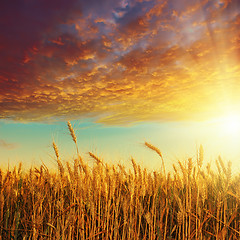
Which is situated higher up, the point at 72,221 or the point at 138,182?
the point at 138,182

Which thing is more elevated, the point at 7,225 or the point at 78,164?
the point at 78,164

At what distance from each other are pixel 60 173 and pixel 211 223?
248 cm

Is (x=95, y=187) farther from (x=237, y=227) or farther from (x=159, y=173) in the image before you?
(x=237, y=227)

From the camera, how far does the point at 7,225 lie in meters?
3.77

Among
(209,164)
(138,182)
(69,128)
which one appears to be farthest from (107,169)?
(209,164)

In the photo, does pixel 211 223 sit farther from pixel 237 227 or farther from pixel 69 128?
pixel 69 128

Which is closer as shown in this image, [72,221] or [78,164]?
[72,221]

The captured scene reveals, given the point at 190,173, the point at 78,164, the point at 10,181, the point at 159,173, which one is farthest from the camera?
the point at 10,181

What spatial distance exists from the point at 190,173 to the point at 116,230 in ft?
4.13

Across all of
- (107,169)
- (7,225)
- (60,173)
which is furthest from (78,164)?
(7,225)

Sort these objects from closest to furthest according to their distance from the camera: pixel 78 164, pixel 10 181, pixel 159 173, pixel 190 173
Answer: pixel 190 173 < pixel 78 164 < pixel 159 173 < pixel 10 181

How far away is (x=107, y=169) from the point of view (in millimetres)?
4164

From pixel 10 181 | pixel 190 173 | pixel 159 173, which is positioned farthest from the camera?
pixel 10 181

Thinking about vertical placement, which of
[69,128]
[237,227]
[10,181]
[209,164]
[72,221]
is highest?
[69,128]
